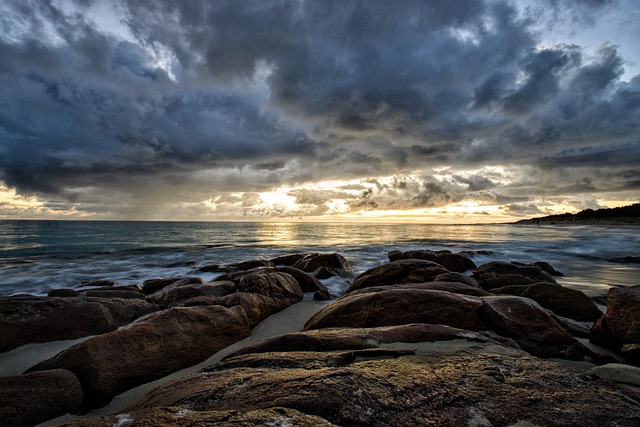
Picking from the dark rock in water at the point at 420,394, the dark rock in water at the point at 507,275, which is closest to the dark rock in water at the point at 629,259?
the dark rock in water at the point at 507,275

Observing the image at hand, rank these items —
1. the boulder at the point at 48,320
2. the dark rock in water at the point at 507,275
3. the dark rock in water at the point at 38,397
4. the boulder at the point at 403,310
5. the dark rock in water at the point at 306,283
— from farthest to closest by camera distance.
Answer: the dark rock in water at the point at 306,283
the dark rock in water at the point at 507,275
the boulder at the point at 48,320
the boulder at the point at 403,310
the dark rock in water at the point at 38,397

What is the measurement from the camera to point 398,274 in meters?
8.54

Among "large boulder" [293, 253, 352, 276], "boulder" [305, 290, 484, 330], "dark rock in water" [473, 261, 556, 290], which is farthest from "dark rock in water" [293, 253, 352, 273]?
"boulder" [305, 290, 484, 330]

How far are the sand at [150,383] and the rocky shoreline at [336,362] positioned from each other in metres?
0.03

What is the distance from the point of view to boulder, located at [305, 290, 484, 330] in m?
4.01

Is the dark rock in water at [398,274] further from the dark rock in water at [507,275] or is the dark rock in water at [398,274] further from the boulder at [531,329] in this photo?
the boulder at [531,329]

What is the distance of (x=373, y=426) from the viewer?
151cm

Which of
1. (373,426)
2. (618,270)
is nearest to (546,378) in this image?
(373,426)

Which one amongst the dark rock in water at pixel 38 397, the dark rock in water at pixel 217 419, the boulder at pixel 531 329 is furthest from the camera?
the boulder at pixel 531 329

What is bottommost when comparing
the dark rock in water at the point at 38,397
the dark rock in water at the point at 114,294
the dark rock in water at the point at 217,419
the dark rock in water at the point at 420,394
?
the dark rock in water at the point at 114,294

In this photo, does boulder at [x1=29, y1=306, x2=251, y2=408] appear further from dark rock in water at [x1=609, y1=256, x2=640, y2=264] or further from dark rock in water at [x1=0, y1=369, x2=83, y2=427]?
dark rock in water at [x1=609, y1=256, x2=640, y2=264]

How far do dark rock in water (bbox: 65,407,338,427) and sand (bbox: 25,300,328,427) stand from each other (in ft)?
6.52

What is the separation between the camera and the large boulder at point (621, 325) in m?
3.73

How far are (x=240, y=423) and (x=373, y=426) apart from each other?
66 cm
